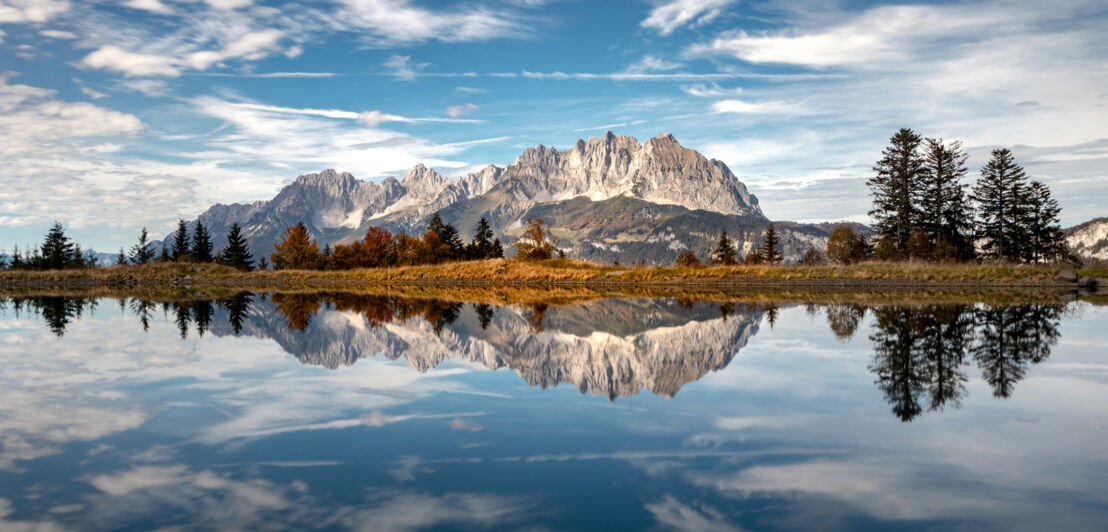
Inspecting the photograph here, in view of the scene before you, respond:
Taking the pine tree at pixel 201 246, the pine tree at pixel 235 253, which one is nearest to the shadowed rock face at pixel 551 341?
the pine tree at pixel 235 253

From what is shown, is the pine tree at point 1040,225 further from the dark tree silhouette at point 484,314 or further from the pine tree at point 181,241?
the pine tree at point 181,241

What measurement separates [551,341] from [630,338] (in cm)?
246

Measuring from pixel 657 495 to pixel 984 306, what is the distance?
3178cm

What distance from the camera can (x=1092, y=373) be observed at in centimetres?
1384

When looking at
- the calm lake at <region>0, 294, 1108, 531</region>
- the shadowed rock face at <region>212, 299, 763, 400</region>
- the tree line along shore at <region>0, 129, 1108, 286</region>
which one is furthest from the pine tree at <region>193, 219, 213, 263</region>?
the calm lake at <region>0, 294, 1108, 531</region>

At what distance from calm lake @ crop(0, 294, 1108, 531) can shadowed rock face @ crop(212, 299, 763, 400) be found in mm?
158

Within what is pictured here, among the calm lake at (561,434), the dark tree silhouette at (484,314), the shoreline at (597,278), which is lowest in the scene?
the calm lake at (561,434)

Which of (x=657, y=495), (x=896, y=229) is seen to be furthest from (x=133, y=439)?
(x=896, y=229)

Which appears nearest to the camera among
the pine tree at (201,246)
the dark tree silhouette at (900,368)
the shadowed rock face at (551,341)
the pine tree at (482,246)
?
the dark tree silhouette at (900,368)

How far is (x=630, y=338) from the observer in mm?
20016

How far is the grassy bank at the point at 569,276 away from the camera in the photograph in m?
55.4

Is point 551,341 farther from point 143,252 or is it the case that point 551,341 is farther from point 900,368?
point 143,252

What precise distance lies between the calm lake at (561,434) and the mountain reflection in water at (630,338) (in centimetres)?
14

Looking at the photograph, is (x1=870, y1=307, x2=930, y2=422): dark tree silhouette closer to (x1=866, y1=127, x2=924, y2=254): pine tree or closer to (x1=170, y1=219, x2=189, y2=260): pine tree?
(x1=866, y1=127, x2=924, y2=254): pine tree
